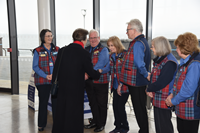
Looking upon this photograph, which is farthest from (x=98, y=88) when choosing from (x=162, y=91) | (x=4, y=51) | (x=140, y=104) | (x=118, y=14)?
(x=4, y=51)

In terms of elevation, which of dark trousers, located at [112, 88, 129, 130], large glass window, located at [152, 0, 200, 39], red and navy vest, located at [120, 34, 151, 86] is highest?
large glass window, located at [152, 0, 200, 39]

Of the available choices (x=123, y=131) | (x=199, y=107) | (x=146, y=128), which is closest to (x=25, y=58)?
(x=123, y=131)

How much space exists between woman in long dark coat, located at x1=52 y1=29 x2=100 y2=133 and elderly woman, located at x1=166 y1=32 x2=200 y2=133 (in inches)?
37.4

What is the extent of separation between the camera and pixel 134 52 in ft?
8.16

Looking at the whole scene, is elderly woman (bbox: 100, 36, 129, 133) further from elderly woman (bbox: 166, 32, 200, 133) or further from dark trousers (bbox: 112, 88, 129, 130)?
elderly woman (bbox: 166, 32, 200, 133)

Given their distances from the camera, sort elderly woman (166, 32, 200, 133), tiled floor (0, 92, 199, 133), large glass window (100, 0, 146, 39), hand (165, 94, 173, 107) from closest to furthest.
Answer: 1. elderly woman (166, 32, 200, 133)
2. hand (165, 94, 173, 107)
3. tiled floor (0, 92, 199, 133)
4. large glass window (100, 0, 146, 39)

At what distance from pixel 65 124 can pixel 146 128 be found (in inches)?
43.1

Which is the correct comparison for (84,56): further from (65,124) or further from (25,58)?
(25,58)

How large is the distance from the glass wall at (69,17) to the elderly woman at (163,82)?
2.91 m

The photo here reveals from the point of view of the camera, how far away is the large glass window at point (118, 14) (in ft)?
13.9

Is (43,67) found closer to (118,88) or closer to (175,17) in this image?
(118,88)

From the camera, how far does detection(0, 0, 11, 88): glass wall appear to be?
5.71m

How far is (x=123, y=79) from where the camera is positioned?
8.78 ft

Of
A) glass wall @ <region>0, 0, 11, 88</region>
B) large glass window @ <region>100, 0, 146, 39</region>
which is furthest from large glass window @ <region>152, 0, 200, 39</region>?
glass wall @ <region>0, 0, 11, 88</region>
